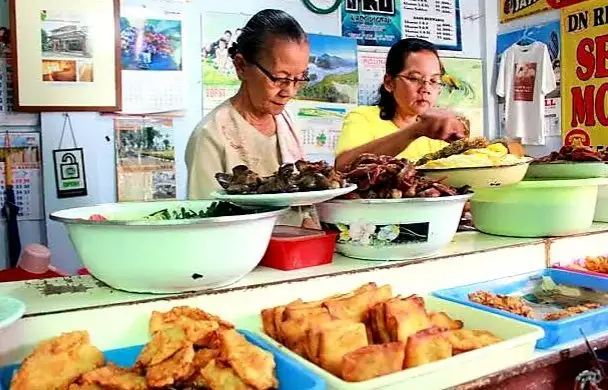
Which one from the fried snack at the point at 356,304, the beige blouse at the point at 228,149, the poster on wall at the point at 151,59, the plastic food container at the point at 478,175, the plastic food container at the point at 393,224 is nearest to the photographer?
the fried snack at the point at 356,304

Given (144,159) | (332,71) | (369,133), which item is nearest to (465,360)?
(369,133)

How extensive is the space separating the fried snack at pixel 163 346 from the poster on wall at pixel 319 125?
2651 millimetres

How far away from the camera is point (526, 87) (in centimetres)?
409

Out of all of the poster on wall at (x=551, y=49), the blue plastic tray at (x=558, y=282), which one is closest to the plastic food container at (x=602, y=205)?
the blue plastic tray at (x=558, y=282)

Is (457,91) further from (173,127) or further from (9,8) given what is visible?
(9,8)

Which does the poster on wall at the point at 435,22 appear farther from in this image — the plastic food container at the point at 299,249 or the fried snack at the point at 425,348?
the fried snack at the point at 425,348

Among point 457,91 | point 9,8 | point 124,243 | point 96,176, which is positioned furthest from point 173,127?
point 124,243

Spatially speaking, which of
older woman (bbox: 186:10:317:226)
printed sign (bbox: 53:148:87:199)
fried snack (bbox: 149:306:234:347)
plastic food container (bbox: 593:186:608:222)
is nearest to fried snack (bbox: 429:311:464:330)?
fried snack (bbox: 149:306:234:347)

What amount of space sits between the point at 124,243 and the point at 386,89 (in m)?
2.48

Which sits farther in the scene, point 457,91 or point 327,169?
point 457,91

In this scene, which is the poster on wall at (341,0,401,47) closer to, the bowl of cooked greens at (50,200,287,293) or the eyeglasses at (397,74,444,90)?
the eyeglasses at (397,74,444,90)

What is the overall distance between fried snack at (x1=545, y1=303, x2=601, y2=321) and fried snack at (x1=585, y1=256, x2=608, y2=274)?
0.89 feet

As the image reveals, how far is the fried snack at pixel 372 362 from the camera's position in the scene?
0.94 metres

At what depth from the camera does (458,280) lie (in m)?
1.48
